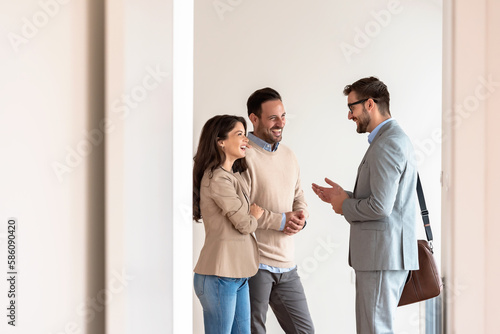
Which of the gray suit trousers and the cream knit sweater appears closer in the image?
the gray suit trousers

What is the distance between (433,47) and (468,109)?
320cm

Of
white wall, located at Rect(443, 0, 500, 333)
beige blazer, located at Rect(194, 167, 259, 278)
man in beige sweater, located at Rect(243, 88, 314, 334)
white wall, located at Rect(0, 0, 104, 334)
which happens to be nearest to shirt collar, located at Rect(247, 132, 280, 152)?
man in beige sweater, located at Rect(243, 88, 314, 334)

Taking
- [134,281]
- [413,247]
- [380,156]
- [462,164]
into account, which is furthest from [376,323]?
[134,281]

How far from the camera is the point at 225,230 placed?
2311mm

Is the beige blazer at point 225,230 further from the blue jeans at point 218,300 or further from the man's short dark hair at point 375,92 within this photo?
the man's short dark hair at point 375,92

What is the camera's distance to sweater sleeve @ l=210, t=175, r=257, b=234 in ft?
7.48

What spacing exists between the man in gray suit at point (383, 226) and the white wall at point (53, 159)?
4.73 ft

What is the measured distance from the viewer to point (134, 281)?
45.4 inches

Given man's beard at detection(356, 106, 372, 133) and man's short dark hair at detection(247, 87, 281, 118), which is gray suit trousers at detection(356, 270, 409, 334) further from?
man's short dark hair at detection(247, 87, 281, 118)

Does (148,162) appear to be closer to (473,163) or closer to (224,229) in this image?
(473,163)

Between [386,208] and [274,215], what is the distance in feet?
1.90

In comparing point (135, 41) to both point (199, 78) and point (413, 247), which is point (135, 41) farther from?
point (199, 78)

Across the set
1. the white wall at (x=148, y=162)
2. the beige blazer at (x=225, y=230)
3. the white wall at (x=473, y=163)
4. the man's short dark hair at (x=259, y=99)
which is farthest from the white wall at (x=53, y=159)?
the man's short dark hair at (x=259, y=99)

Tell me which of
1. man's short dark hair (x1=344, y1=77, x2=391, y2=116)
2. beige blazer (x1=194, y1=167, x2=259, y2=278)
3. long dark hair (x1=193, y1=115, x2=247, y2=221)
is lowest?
beige blazer (x1=194, y1=167, x2=259, y2=278)
